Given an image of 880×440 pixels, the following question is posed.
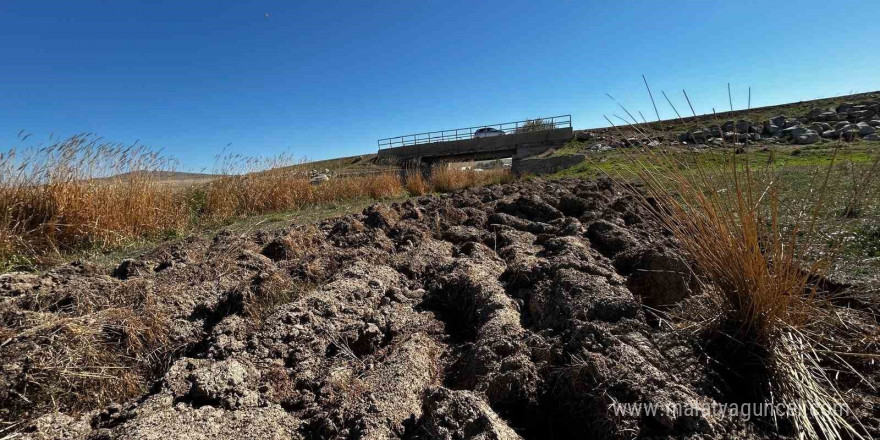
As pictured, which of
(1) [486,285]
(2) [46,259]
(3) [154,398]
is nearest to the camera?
(3) [154,398]

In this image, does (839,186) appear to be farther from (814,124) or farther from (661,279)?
(814,124)

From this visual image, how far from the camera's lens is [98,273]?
3389mm

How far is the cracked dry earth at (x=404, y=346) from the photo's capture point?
1676mm

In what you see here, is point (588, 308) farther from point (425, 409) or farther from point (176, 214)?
point (176, 214)

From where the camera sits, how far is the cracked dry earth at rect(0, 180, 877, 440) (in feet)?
5.50

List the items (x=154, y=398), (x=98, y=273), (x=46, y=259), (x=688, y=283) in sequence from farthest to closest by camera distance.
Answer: (x=46, y=259) < (x=98, y=273) < (x=688, y=283) < (x=154, y=398)

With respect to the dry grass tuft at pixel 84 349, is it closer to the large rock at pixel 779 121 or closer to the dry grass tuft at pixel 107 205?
the dry grass tuft at pixel 107 205

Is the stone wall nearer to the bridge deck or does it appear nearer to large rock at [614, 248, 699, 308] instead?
the bridge deck

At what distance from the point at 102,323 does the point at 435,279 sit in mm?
2145

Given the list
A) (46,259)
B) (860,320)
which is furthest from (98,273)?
(860,320)

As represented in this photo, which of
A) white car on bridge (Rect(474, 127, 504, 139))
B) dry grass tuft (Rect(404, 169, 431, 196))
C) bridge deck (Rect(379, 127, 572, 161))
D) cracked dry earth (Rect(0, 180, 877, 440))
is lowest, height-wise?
cracked dry earth (Rect(0, 180, 877, 440))

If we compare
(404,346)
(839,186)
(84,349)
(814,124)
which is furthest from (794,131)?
(84,349)

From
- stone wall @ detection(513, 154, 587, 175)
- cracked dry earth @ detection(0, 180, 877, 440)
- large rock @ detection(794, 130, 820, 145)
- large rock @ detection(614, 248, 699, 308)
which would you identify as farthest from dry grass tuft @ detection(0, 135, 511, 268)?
large rock @ detection(794, 130, 820, 145)

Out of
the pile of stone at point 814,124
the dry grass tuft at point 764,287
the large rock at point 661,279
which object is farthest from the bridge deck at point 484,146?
the dry grass tuft at point 764,287
